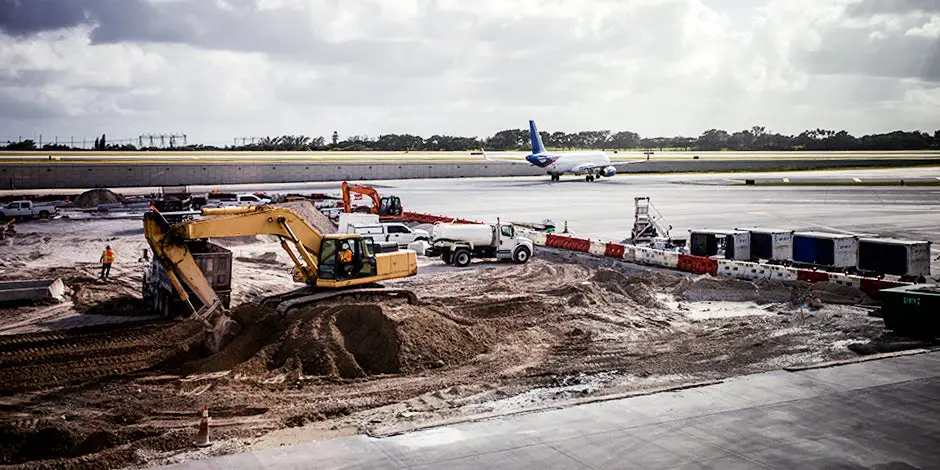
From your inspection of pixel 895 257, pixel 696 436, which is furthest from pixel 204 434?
pixel 895 257

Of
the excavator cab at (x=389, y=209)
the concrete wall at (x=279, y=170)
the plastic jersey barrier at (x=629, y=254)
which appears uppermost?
the concrete wall at (x=279, y=170)

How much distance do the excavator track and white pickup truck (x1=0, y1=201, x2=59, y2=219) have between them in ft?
119

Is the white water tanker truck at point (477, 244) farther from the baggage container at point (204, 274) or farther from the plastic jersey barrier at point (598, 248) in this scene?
the baggage container at point (204, 274)

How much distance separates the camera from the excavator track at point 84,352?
62.5 feet

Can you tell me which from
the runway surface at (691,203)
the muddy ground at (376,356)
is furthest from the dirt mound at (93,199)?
the muddy ground at (376,356)

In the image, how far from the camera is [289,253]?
75.6ft

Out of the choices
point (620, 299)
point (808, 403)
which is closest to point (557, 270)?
point (620, 299)

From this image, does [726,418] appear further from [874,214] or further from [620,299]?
[874,214]

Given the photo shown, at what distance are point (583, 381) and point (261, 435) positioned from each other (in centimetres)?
763

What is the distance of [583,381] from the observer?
63.3ft

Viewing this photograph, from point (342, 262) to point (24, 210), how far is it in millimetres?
41171

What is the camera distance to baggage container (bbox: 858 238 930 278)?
31.1 metres

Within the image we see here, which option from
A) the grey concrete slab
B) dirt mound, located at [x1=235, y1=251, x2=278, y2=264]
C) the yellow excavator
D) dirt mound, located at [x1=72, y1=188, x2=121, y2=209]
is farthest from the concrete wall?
the grey concrete slab

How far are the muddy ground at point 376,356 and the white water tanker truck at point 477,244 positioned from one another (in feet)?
17.1
